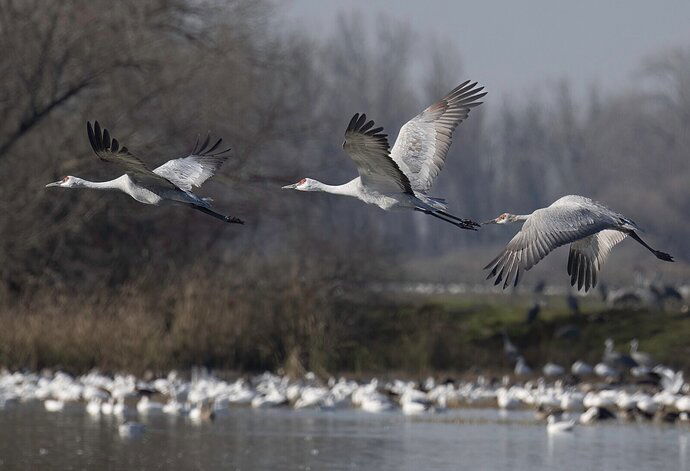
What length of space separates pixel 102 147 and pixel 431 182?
331 centimetres

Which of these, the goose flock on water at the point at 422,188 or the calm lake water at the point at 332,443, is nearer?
the goose flock on water at the point at 422,188

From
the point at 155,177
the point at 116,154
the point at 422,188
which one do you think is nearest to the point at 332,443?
the point at 422,188

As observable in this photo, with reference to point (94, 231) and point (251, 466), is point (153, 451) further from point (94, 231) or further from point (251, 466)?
point (94, 231)

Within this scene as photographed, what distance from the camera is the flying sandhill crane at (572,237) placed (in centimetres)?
1316

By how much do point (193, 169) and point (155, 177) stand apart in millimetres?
1672

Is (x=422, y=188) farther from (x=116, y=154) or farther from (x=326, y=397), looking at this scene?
(x=326, y=397)

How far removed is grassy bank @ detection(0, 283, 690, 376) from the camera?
25578 millimetres

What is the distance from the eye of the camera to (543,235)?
44.3ft

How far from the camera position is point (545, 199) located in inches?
3775

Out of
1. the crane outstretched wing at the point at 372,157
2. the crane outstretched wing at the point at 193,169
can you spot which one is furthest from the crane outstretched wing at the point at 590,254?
the crane outstretched wing at the point at 193,169

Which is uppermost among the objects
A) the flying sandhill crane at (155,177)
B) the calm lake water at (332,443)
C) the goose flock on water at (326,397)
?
the flying sandhill crane at (155,177)

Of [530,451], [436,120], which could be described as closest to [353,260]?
[530,451]

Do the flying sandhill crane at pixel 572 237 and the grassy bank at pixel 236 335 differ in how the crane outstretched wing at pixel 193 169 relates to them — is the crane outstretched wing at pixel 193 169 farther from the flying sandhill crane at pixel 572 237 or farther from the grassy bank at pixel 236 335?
the grassy bank at pixel 236 335

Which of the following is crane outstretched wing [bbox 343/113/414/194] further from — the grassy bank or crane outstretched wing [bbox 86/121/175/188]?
the grassy bank
